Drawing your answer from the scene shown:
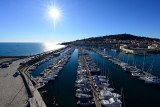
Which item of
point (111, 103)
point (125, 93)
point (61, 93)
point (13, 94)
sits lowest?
point (61, 93)

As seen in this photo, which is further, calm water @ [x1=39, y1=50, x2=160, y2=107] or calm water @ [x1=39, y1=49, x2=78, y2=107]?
calm water @ [x1=39, y1=49, x2=78, y2=107]

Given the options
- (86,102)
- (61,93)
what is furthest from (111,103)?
(61,93)

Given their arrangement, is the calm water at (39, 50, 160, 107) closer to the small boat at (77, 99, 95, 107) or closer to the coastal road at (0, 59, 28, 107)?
the small boat at (77, 99, 95, 107)

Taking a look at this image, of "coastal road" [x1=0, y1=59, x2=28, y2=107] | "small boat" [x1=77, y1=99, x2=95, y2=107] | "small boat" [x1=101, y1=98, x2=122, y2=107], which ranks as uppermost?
"coastal road" [x1=0, y1=59, x2=28, y2=107]

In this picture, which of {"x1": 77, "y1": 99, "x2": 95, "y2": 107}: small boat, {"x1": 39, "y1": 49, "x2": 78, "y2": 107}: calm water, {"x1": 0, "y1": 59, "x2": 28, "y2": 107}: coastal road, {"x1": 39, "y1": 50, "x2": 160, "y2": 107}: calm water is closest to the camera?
{"x1": 0, "y1": 59, "x2": 28, "y2": 107}: coastal road

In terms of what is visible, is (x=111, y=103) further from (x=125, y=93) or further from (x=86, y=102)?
(x=125, y=93)

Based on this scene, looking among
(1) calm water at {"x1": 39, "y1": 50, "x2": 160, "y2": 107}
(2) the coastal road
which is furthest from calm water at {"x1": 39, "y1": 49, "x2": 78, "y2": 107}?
(2) the coastal road

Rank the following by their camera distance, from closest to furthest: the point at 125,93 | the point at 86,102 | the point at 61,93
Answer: the point at 86,102, the point at 125,93, the point at 61,93

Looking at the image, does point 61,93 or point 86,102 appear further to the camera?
point 61,93

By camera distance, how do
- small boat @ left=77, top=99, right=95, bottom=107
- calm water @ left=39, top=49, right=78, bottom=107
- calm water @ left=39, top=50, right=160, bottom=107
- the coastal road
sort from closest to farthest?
the coastal road < small boat @ left=77, top=99, right=95, bottom=107 < calm water @ left=39, top=50, right=160, bottom=107 < calm water @ left=39, top=49, right=78, bottom=107

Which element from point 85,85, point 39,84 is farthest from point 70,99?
→ point 39,84

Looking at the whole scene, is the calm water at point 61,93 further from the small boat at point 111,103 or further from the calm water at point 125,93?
the small boat at point 111,103
